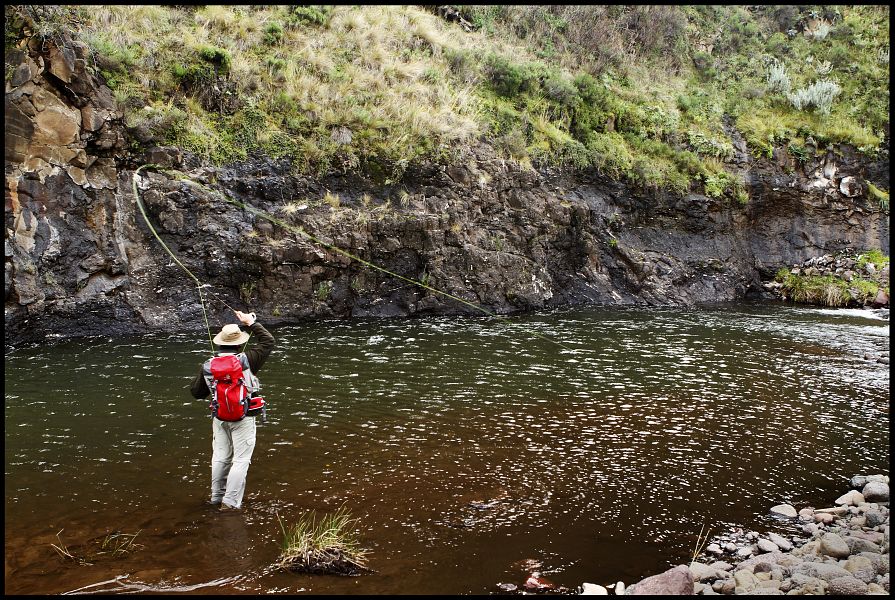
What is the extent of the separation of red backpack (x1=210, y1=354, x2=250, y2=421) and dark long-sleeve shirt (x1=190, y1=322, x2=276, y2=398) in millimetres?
194

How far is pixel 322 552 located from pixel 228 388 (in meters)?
1.74

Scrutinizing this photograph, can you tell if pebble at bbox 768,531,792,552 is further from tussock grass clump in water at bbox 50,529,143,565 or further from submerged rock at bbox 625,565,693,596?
tussock grass clump in water at bbox 50,529,143,565

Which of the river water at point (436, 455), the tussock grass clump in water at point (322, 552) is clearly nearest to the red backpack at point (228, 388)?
the river water at point (436, 455)

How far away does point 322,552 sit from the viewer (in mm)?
4574

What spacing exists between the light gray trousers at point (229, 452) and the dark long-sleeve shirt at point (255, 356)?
30 cm

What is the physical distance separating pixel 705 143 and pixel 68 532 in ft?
76.7

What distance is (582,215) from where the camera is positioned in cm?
1978

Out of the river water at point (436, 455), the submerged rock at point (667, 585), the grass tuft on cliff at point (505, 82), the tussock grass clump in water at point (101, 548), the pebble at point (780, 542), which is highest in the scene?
the grass tuft on cliff at point (505, 82)

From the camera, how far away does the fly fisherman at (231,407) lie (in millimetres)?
5496

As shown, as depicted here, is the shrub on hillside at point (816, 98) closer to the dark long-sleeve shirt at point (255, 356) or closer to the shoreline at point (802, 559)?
the shoreline at point (802, 559)

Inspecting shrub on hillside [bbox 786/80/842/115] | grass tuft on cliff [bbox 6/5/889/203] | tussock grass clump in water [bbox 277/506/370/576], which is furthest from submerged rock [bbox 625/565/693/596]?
shrub on hillside [bbox 786/80/842/115]

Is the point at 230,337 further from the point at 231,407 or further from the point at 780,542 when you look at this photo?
the point at 780,542

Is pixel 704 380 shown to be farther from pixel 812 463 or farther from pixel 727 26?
pixel 727 26

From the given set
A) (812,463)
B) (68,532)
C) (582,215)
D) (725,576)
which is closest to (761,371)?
(812,463)
